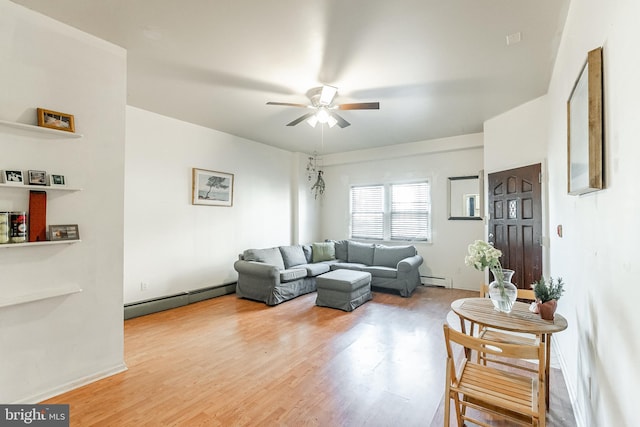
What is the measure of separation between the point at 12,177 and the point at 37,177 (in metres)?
0.13

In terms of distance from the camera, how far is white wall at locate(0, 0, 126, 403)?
85.4 inches

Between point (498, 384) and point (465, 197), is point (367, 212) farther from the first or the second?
point (498, 384)

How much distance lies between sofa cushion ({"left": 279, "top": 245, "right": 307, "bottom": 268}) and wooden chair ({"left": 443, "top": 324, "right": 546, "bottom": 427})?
4004mm

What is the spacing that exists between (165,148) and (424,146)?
4.60 meters

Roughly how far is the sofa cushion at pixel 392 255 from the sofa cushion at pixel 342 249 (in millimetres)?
750

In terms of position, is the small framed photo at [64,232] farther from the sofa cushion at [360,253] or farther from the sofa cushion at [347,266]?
the sofa cushion at [360,253]

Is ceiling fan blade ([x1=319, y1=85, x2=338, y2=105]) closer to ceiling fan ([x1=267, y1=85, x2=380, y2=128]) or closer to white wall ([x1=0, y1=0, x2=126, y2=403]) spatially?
ceiling fan ([x1=267, y1=85, x2=380, y2=128])

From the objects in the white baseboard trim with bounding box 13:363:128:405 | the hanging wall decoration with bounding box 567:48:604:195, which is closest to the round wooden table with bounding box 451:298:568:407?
the hanging wall decoration with bounding box 567:48:604:195

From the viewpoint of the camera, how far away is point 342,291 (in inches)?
176

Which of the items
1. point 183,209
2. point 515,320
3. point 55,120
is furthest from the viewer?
point 183,209

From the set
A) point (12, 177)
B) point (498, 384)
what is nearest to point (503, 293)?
point (498, 384)

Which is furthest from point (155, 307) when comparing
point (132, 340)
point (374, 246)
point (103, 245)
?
point (374, 246)

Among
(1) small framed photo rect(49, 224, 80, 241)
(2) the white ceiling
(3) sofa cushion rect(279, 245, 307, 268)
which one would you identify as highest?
(2) the white ceiling

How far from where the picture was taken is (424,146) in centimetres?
596
